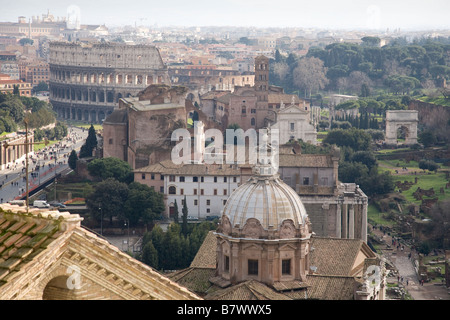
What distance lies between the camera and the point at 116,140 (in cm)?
4578

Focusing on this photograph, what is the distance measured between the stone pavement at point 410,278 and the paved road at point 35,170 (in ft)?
48.1

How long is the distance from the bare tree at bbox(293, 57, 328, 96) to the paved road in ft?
124

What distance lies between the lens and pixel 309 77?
9425 cm

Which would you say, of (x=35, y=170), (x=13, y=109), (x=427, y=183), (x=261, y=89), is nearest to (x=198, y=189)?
(x=35, y=170)

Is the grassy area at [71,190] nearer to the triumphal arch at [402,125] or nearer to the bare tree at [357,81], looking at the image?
the triumphal arch at [402,125]

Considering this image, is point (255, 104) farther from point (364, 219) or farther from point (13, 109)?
point (364, 219)

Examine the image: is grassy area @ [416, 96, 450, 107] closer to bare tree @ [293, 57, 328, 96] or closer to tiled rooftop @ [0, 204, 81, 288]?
bare tree @ [293, 57, 328, 96]

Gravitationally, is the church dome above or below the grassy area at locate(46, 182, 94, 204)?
above

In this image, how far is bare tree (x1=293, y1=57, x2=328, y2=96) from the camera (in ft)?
308

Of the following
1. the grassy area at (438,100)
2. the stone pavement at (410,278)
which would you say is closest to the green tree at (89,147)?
the stone pavement at (410,278)

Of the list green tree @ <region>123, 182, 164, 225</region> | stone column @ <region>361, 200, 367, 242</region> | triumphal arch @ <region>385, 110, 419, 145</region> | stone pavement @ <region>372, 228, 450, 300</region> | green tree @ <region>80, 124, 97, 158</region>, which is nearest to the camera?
stone pavement @ <region>372, 228, 450, 300</region>

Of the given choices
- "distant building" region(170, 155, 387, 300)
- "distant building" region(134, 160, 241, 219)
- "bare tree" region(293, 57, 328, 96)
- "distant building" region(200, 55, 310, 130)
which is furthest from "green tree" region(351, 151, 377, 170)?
"bare tree" region(293, 57, 328, 96)
